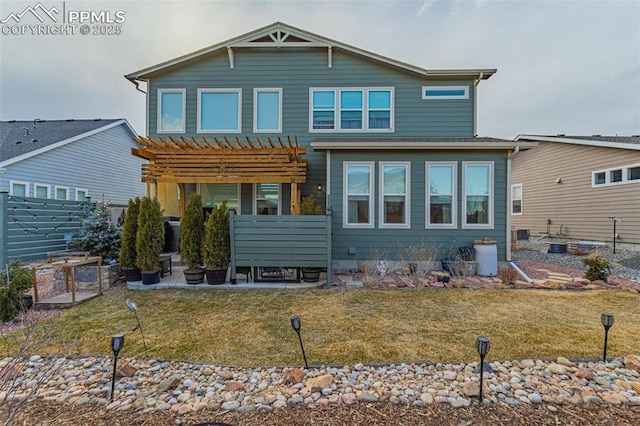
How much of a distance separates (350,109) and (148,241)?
669 cm

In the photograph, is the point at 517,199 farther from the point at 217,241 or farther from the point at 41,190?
the point at 41,190

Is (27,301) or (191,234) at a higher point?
(191,234)

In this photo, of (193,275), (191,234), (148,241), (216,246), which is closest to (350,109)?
(216,246)

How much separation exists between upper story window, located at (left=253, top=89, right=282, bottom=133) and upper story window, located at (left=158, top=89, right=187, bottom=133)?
7.53 feet

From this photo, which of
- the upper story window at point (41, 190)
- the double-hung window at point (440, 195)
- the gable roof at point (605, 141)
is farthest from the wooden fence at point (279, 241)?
the gable roof at point (605, 141)

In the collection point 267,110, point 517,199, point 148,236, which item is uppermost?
point 267,110

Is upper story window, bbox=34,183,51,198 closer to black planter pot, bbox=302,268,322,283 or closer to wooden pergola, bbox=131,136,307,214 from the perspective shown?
wooden pergola, bbox=131,136,307,214

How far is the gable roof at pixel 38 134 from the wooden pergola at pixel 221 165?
666 centimetres

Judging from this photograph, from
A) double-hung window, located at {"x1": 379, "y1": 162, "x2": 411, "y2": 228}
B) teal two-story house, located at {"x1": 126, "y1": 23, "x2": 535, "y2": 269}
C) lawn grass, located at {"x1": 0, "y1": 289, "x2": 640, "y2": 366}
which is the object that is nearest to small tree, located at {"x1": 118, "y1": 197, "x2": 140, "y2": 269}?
lawn grass, located at {"x1": 0, "y1": 289, "x2": 640, "y2": 366}

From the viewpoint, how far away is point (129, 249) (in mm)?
6094

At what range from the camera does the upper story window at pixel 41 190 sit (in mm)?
10891

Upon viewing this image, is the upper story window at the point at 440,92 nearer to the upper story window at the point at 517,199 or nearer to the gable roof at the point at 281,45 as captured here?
the gable roof at the point at 281,45

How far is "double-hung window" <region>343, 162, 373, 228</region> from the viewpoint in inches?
299

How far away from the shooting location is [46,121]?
46.6 ft
